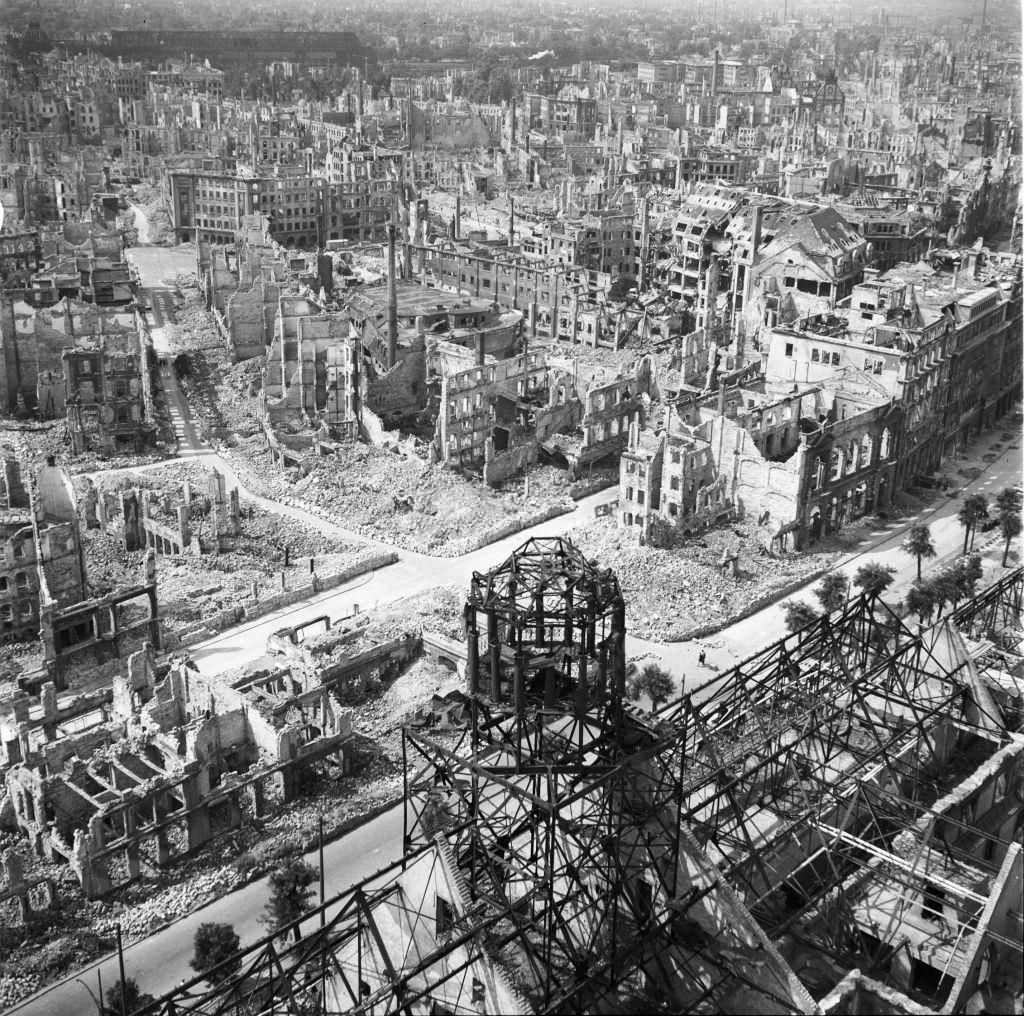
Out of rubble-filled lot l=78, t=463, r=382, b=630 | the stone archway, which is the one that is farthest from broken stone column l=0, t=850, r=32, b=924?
the stone archway

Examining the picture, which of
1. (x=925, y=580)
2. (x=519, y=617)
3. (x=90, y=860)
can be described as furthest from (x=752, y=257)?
(x=90, y=860)

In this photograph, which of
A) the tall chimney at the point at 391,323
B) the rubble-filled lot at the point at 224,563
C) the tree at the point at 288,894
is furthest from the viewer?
the tall chimney at the point at 391,323

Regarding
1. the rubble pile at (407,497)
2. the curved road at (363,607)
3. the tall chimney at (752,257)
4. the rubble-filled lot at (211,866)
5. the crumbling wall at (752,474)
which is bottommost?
the curved road at (363,607)

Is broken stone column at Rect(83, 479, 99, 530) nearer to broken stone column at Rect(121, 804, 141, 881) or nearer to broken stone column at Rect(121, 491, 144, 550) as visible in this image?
broken stone column at Rect(121, 491, 144, 550)

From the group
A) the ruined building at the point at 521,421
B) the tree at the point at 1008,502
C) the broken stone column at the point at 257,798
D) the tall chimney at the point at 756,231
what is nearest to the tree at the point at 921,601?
the tree at the point at 1008,502

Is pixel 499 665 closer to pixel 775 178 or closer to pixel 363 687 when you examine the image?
pixel 363 687

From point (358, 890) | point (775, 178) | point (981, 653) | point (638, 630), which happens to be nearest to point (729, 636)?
point (638, 630)

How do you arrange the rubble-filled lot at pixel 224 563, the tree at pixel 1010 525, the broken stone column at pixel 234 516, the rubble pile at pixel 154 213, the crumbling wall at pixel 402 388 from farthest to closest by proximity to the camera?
the rubble pile at pixel 154 213, the crumbling wall at pixel 402 388, the tree at pixel 1010 525, the broken stone column at pixel 234 516, the rubble-filled lot at pixel 224 563

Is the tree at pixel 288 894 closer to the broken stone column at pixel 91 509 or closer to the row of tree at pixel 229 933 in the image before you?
the row of tree at pixel 229 933
